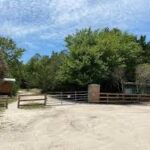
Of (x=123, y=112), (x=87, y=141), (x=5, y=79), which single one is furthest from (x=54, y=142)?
(x=5, y=79)

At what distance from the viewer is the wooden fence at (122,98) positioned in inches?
1714

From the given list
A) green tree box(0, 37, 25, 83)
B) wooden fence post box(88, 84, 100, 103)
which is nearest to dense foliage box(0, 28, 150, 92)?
wooden fence post box(88, 84, 100, 103)

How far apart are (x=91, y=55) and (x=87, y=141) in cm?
2584

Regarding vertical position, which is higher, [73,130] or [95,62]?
[95,62]

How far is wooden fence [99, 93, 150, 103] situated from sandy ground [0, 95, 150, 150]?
894 cm

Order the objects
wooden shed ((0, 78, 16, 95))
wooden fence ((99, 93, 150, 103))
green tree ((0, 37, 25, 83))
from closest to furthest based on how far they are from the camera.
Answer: wooden fence ((99, 93, 150, 103)), wooden shed ((0, 78, 16, 95)), green tree ((0, 37, 25, 83))

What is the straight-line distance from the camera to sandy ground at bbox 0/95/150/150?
20.2 meters

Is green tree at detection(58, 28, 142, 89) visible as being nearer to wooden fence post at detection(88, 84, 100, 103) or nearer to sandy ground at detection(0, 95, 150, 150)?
wooden fence post at detection(88, 84, 100, 103)

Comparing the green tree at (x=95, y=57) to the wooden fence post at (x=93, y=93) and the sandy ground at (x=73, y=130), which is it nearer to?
the wooden fence post at (x=93, y=93)

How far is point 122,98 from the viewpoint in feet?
146

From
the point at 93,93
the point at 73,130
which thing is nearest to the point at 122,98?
the point at 93,93

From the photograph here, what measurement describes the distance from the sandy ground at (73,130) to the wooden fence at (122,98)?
29.3 feet

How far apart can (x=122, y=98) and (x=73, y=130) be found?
20.5m

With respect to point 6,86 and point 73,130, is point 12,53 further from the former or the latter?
point 73,130
